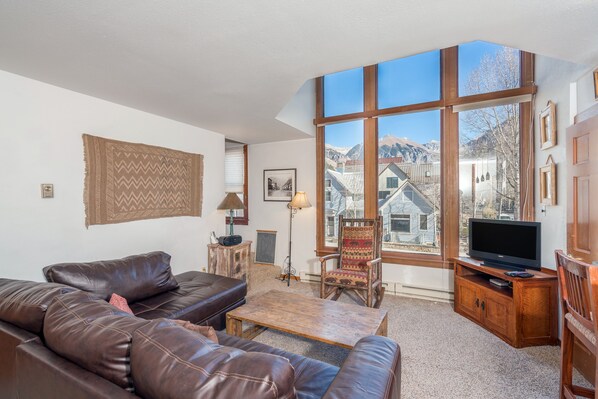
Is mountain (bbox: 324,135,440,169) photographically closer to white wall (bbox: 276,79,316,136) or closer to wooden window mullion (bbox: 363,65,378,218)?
wooden window mullion (bbox: 363,65,378,218)

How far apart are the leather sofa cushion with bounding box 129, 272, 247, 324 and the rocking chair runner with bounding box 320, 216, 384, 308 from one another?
1.08 meters

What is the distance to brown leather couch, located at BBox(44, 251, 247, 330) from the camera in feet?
6.82

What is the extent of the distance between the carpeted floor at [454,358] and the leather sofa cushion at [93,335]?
63.2 inches

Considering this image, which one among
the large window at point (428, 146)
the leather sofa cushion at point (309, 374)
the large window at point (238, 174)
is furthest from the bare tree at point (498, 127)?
the large window at point (238, 174)

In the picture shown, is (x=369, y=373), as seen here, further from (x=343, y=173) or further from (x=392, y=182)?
(x=343, y=173)

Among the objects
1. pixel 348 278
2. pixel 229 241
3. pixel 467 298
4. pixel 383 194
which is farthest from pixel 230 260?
pixel 467 298

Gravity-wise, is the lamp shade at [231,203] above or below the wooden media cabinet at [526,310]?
above

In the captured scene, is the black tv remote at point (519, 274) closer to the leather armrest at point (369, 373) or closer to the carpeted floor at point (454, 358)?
the carpeted floor at point (454, 358)

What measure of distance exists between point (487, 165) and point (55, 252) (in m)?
4.60

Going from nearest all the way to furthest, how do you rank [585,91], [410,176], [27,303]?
[27,303]
[585,91]
[410,176]

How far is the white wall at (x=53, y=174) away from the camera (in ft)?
→ 6.95

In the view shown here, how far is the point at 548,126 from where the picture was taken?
8.31 ft

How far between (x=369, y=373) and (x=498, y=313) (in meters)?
2.15

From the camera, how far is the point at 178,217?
3523mm
